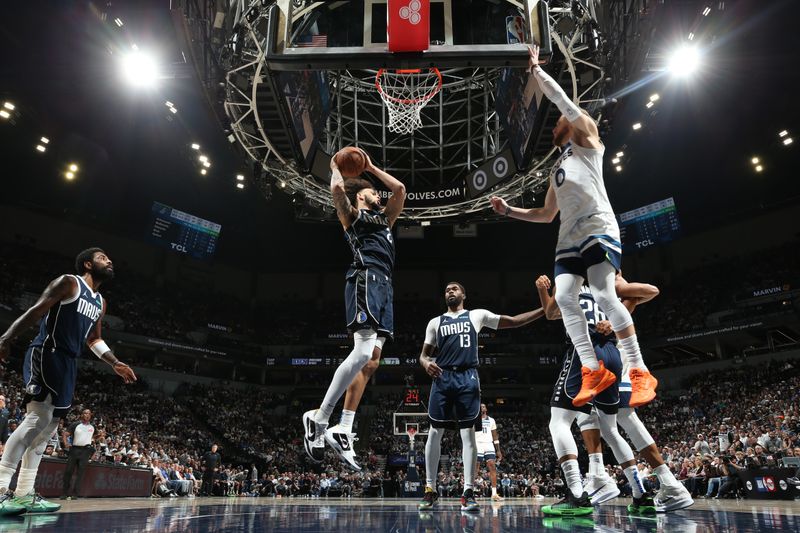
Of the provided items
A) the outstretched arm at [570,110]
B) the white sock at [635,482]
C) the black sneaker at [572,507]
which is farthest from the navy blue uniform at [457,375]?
the outstretched arm at [570,110]

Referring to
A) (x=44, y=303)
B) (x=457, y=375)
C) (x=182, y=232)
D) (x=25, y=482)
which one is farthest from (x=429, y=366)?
(x=182, y=232)

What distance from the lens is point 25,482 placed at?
459 centimetres

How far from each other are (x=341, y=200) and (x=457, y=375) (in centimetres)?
259

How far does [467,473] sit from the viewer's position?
5746 mm

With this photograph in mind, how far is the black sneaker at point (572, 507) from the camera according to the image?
4.27 metres

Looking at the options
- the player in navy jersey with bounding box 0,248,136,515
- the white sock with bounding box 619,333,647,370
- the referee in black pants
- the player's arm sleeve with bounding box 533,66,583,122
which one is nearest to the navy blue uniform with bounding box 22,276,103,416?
the player in navy jersey with bounding box 0,248,136,515

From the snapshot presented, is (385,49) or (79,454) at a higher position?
(385,49)

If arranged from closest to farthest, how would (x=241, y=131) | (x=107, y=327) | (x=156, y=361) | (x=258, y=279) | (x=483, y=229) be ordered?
(x=241, y=131), (x=107, y=327), (x=156, y=361), (x=483, y=229), (x=258, y=279)

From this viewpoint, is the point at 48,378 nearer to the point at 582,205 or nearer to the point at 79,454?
the point at 582,205

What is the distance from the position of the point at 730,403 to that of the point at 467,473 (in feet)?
74.9

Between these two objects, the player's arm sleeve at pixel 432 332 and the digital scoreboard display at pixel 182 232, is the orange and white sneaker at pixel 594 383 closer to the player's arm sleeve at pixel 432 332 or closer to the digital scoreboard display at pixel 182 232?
the player's arm sleeve at pixel 432 332

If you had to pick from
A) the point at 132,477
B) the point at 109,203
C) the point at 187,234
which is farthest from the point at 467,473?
the point at 109,203

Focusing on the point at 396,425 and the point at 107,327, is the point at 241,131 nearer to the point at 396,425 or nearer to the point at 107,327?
the point at 396,425

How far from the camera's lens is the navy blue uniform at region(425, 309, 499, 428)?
5746mm
